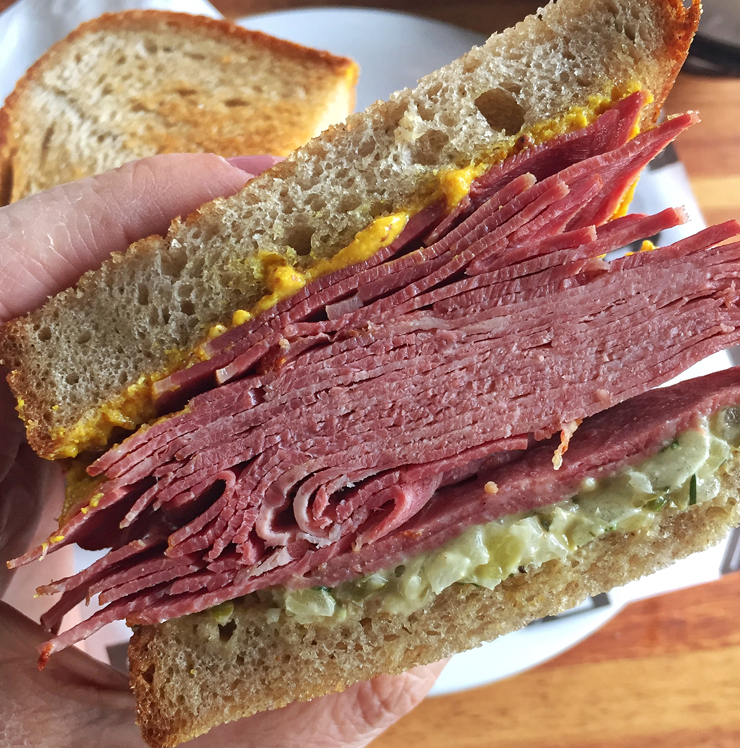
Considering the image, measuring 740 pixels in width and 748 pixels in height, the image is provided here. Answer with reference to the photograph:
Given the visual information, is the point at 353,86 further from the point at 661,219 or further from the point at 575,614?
the point at 575,614

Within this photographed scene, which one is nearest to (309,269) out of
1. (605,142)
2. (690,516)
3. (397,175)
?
(397,175)

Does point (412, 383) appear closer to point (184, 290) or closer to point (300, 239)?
point (300, 239)

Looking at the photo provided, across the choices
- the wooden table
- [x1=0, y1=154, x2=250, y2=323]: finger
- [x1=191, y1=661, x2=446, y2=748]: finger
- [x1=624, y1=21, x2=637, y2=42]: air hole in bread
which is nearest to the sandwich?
[x1=624, y1=21, x2=637, y2=42]: air hole in bread

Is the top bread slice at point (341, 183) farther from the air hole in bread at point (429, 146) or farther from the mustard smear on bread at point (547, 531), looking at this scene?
the mustard smear on bread at point (547, 531)

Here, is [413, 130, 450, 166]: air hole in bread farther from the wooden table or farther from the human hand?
the wooden table

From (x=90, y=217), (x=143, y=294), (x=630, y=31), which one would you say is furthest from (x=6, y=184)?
(x=630, y=31)

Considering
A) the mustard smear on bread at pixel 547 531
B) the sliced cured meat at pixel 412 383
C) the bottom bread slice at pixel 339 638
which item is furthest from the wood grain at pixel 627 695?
the sliced cured meat at pixel 412 383
